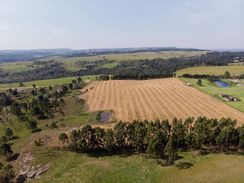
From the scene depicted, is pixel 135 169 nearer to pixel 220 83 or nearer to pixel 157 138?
pixel 157 138

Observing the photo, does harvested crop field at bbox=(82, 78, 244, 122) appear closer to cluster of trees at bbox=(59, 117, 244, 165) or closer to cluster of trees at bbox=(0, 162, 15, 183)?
cluster of trees at bbox=(59, 117, 244, 165)

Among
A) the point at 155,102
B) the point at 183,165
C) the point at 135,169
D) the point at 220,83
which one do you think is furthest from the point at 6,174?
the point at 220,83

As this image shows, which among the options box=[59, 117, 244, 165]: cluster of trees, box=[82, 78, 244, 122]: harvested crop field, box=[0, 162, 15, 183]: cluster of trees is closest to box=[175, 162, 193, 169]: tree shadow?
box=[59, 117, 244, 165]: cluster of trees

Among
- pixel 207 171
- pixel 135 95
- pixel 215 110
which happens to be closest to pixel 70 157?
pixel 207 171

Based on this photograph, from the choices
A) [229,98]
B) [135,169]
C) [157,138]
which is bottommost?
[135,169]

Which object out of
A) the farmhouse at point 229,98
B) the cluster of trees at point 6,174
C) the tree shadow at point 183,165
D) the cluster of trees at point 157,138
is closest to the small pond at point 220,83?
the farmhouse at point 229,98

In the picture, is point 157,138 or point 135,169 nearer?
point 135,169
